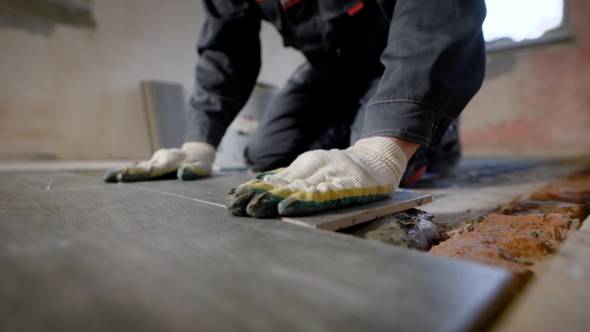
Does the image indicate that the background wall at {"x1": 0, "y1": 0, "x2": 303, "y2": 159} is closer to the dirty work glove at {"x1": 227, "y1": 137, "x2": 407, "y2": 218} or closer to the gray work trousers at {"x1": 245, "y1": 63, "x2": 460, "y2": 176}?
the gray work trousers at {"x1": 245, "y1": 63, "x2": 460, "y2": 176}

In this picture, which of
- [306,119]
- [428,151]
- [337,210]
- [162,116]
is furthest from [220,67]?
[162,116]

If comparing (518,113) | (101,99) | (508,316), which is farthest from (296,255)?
(518,113)

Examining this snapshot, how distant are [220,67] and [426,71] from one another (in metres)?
1.12

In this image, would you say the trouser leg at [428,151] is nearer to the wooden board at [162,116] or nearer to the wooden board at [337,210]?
the wooden board at [337,210]

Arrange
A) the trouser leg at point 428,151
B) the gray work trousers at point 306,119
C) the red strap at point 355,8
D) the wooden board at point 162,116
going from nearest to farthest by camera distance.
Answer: the red strap at point 355,8 < the trouser leg at point 428,151 < the gray work trousers at point 306,119 < the wooden board at point 162,116

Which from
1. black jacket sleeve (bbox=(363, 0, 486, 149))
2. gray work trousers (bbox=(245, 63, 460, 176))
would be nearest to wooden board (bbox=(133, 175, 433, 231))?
black jacket sleeve (bbox=(363, 0, 486, 149))

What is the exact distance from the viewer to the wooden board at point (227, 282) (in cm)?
32

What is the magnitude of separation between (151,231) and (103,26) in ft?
10.5

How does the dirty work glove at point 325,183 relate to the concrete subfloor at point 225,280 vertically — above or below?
above

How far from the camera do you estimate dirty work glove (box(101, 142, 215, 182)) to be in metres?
1.31

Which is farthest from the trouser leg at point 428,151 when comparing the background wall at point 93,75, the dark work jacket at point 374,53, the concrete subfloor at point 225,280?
the background wall at point 93,75

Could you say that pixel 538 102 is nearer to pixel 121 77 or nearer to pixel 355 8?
pixel 355 8

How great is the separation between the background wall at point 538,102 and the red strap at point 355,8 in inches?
178

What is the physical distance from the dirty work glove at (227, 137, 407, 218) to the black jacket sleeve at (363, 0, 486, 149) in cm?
8
